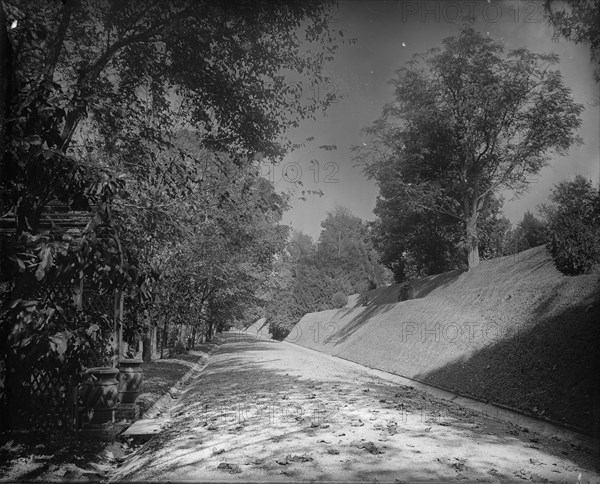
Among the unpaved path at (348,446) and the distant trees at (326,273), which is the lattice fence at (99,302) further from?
the distant trees at (326,273)

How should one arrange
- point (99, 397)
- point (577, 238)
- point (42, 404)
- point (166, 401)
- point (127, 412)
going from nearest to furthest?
point (42, 404)
point (99, 397)
point (127, 412)
point (166, 401)
point (577, 238)

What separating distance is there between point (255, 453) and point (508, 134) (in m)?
20.0

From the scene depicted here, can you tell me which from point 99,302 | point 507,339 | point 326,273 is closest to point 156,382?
point 99,302

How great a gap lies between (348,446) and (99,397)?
3.36 meters

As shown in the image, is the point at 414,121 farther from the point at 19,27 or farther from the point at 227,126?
the point at 19,27

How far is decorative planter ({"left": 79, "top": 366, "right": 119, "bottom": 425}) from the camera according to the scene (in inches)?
201

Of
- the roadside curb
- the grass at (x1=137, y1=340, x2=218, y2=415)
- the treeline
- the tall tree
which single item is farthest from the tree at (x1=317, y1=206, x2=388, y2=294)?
the tall tree

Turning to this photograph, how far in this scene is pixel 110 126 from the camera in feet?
26.7

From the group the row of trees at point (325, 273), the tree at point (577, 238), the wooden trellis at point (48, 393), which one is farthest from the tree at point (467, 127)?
the wooden trellis at point (48, 393)

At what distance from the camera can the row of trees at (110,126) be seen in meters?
3.67

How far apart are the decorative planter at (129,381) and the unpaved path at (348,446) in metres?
0.97

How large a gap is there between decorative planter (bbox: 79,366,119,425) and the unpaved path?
683 mm

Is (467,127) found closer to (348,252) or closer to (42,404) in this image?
(42,404)

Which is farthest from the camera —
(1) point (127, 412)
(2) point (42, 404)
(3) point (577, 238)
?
(3) point (577, 238)
